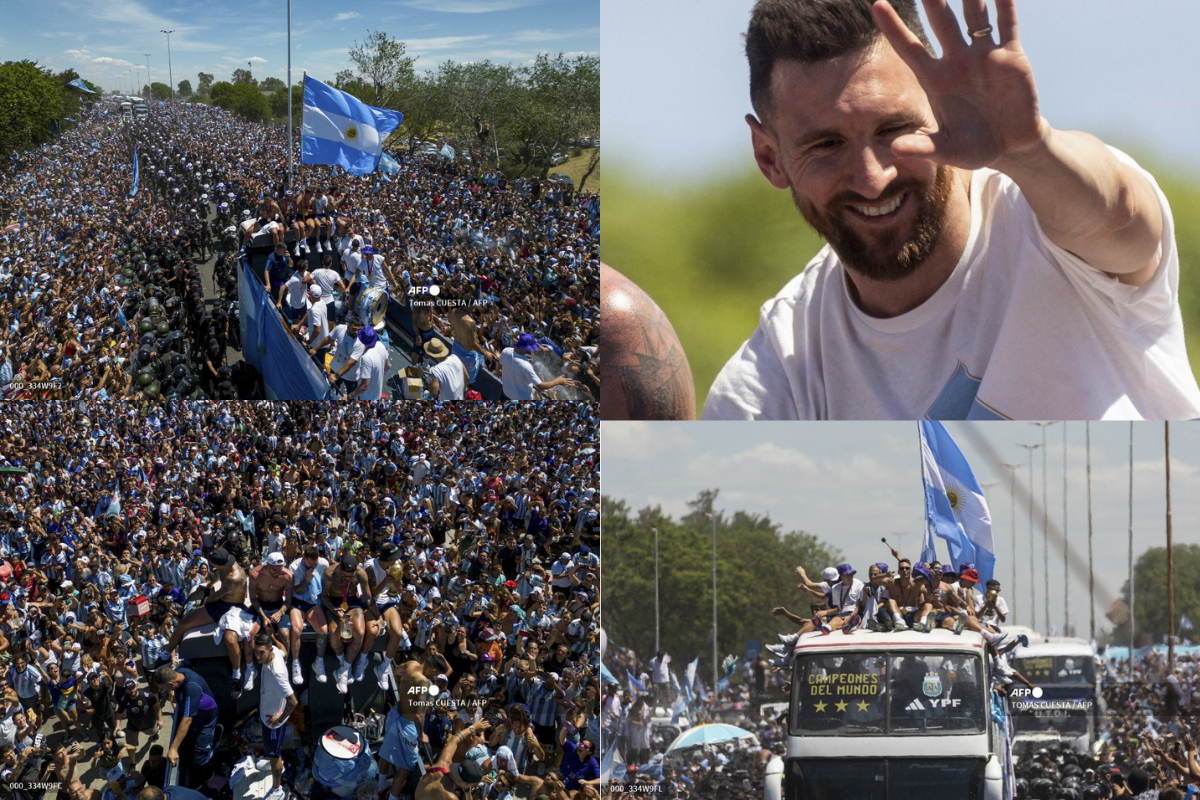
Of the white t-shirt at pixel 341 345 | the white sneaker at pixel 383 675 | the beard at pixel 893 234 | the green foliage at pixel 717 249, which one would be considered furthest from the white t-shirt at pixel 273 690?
the beard at pixel 893 234

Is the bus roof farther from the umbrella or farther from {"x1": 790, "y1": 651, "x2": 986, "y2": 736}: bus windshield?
the umbrella

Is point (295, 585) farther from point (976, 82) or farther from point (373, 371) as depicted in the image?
point (976, 82)

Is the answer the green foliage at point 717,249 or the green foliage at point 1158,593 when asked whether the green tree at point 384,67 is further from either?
the green foliage at point 1158,593

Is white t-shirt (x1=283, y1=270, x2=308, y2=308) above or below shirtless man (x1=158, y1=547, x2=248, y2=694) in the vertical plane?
above

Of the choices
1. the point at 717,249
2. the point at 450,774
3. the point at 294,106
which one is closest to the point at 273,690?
the point at 450,774

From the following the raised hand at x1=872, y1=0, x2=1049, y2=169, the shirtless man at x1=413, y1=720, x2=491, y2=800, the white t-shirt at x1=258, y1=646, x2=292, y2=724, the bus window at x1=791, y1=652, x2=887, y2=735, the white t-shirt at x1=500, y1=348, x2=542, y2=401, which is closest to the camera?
the raised hand at x1=872, y1=0, x2=1049, y2=169

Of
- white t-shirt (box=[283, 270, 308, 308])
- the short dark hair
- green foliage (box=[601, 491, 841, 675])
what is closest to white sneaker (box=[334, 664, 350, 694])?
green foliage (box=[601, 491, 841, 675])
